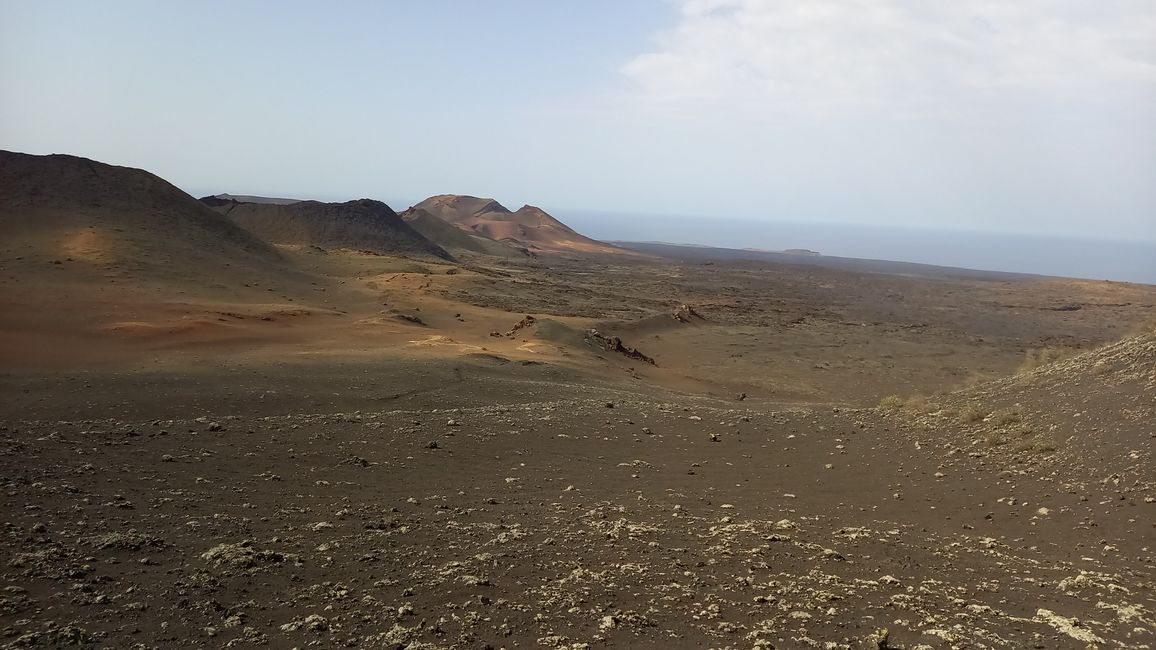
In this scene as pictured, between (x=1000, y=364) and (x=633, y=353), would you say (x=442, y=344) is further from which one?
(x=1000, y=364)

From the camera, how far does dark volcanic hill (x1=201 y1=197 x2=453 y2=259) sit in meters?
48.6

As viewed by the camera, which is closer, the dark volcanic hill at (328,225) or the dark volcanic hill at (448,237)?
the dark volcanic hill at (328,225)

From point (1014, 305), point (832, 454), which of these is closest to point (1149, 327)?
point (832, 454)

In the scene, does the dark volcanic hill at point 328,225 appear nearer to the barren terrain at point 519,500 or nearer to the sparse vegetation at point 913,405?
the barren terrain at point 519,500

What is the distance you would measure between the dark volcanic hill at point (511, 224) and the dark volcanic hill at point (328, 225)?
27.6 m

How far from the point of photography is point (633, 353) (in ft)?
71.3

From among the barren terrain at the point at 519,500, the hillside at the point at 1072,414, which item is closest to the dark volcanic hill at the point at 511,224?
the barren terrain at the point at 519,500

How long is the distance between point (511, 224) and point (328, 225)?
4555 centimetres

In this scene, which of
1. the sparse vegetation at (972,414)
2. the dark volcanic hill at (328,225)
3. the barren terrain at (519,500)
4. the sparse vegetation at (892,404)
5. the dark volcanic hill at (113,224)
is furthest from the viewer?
the dark volcanic hill at (328,225)

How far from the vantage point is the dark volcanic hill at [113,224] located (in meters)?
21.8

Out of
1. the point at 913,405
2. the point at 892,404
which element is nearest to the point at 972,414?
the point at 913,405

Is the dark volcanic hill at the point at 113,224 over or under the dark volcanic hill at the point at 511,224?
under

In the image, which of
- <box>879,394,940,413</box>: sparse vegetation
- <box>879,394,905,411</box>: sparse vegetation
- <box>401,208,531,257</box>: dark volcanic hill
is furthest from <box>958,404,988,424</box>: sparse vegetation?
<box>401,208,531,257</box>: dark volcanic hill

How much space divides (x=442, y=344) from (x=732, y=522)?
11022 mm
